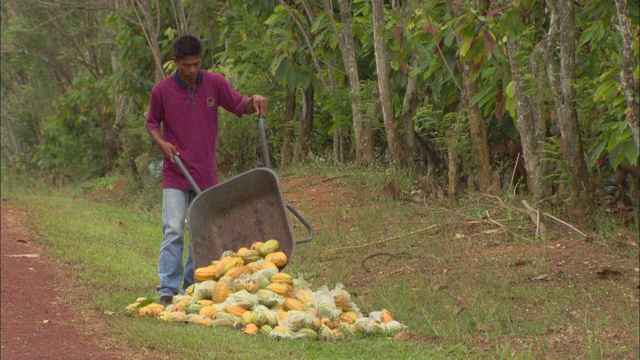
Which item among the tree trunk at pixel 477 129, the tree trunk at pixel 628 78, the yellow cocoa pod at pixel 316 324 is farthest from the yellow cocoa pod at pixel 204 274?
the tree trunk at pixel 477 129

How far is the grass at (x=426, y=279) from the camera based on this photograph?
5.81 m

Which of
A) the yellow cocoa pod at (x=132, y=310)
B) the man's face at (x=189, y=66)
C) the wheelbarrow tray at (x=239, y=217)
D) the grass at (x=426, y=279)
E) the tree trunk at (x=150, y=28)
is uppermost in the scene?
the tree trunk at (x=150, y=28)

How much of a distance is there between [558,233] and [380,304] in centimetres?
199

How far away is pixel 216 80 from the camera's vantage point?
7.07m

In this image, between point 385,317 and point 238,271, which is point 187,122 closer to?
point 238,271

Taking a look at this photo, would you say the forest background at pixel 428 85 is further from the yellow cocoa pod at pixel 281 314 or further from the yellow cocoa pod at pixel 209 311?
the yellow cocoa pod at pixel 209 311

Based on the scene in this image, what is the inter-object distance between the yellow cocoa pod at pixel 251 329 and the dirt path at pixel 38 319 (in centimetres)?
75

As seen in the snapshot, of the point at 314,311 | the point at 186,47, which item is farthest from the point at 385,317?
the point at 186,47

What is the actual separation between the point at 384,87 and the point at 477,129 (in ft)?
4.54

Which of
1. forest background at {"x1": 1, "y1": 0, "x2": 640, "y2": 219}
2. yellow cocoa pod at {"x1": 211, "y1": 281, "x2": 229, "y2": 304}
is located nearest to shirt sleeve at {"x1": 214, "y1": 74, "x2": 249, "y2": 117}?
yellow cocoa pod at {"x1": 211, "y1": 281, "x2": 229, "y2": 304}

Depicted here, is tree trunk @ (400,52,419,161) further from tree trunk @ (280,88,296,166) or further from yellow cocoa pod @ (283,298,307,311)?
yellow cocoa pod @ (283,298,307,311)

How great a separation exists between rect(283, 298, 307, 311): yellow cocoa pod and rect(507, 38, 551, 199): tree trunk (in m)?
3.26

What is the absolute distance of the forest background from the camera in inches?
315

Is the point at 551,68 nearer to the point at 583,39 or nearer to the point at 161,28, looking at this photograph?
the point at 583,39
